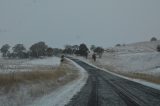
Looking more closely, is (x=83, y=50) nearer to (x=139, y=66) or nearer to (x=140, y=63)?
(x=140, y=63)

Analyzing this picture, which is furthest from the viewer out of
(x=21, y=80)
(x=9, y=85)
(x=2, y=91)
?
(x=21, y=80)

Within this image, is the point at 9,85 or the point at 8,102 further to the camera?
the point at 9,85

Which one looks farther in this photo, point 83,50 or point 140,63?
point 83,50

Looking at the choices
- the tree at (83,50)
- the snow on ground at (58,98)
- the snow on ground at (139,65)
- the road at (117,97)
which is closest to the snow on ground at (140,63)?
the snow on ground at (139,65)

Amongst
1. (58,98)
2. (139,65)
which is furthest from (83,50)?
(58,98)

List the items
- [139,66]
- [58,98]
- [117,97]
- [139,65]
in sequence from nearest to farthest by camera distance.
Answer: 1. [58,98]
2. [117,97]
3. [139,66]
4. [139,65]

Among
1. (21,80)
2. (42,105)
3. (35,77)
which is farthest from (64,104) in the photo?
(35,77)

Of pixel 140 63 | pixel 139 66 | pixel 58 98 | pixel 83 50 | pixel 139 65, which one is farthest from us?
pixel 83 50

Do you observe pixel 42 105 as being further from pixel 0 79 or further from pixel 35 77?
pixel 35 77

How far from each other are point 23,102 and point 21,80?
22.4 ft

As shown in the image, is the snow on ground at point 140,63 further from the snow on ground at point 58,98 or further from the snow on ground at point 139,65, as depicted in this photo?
the snow on ground at point 58,98

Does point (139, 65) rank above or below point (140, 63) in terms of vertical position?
below

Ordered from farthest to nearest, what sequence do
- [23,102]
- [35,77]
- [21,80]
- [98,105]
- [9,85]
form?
[35,77] → [21,80] → [9,85] → [23,102] → [98,105]

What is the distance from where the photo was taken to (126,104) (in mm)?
15328
